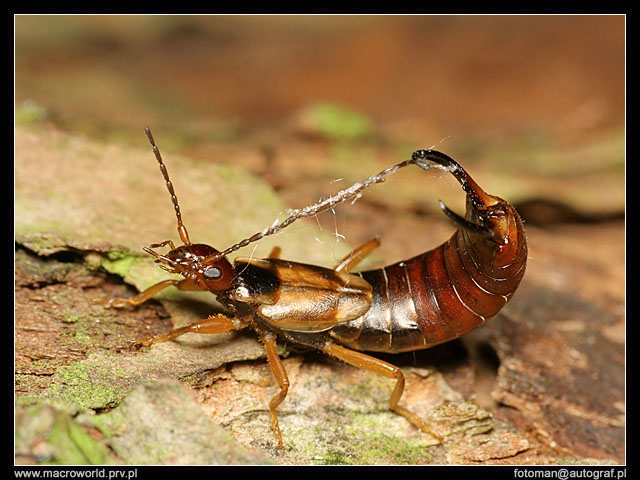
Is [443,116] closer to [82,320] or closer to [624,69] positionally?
[624,69]

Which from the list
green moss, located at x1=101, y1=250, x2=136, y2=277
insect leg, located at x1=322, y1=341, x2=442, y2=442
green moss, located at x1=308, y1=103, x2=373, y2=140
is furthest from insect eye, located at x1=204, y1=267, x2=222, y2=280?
green moss, located at x1=308, y1=103, x2=373, y2=140

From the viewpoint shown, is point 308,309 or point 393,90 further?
point 393,90

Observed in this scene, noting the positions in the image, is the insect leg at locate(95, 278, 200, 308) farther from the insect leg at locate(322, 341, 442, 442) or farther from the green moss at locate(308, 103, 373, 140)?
the green moss at locate(308, 103, 373, 140)

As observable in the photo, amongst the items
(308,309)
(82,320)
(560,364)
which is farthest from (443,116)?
(82,320)

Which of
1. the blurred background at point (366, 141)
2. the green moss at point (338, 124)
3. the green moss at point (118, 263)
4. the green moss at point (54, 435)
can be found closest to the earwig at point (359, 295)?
the green moss at point (118, 263)

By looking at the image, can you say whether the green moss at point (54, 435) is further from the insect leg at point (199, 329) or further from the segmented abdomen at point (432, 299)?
the segmented abdomen at point (432, 299)
